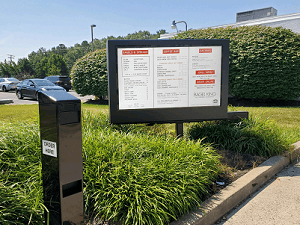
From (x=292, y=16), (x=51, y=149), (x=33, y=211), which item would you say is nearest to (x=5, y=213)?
(x=33, y=211)

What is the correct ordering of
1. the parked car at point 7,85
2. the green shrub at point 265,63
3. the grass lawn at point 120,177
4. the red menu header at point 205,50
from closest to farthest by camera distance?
the grass lawn at point 120,177, the red menu header at point 205,50, the green shrub at point 265,63, the parked car at point 7,85

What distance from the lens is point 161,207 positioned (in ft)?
7.91

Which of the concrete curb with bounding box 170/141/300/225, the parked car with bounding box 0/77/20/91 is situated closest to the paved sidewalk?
the concrete curb with bounding box 170/141/300/225

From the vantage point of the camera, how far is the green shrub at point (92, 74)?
12.8 metres

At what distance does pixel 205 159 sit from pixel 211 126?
1706 millimetres

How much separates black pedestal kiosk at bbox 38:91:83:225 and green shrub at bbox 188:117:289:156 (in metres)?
2.76

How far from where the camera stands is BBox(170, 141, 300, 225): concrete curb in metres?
2.48

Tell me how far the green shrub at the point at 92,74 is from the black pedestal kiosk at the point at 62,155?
10969 millimetres

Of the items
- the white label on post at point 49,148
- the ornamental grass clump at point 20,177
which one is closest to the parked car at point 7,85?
the ornamental grass clump at point 20,177

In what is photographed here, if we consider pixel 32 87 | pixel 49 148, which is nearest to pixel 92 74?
pixel 32 87

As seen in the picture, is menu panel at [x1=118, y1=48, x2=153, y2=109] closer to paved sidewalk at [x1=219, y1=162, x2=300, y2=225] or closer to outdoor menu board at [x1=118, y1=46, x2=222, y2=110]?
outdoor menu board at [x1=118, y1=46, x2=222, y2=110]

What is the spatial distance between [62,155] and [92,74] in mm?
11755

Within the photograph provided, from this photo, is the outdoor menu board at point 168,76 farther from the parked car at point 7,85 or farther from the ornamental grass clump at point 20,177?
the parked car at point 7,85

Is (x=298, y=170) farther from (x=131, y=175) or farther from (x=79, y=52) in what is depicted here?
(x=79, y=52)
